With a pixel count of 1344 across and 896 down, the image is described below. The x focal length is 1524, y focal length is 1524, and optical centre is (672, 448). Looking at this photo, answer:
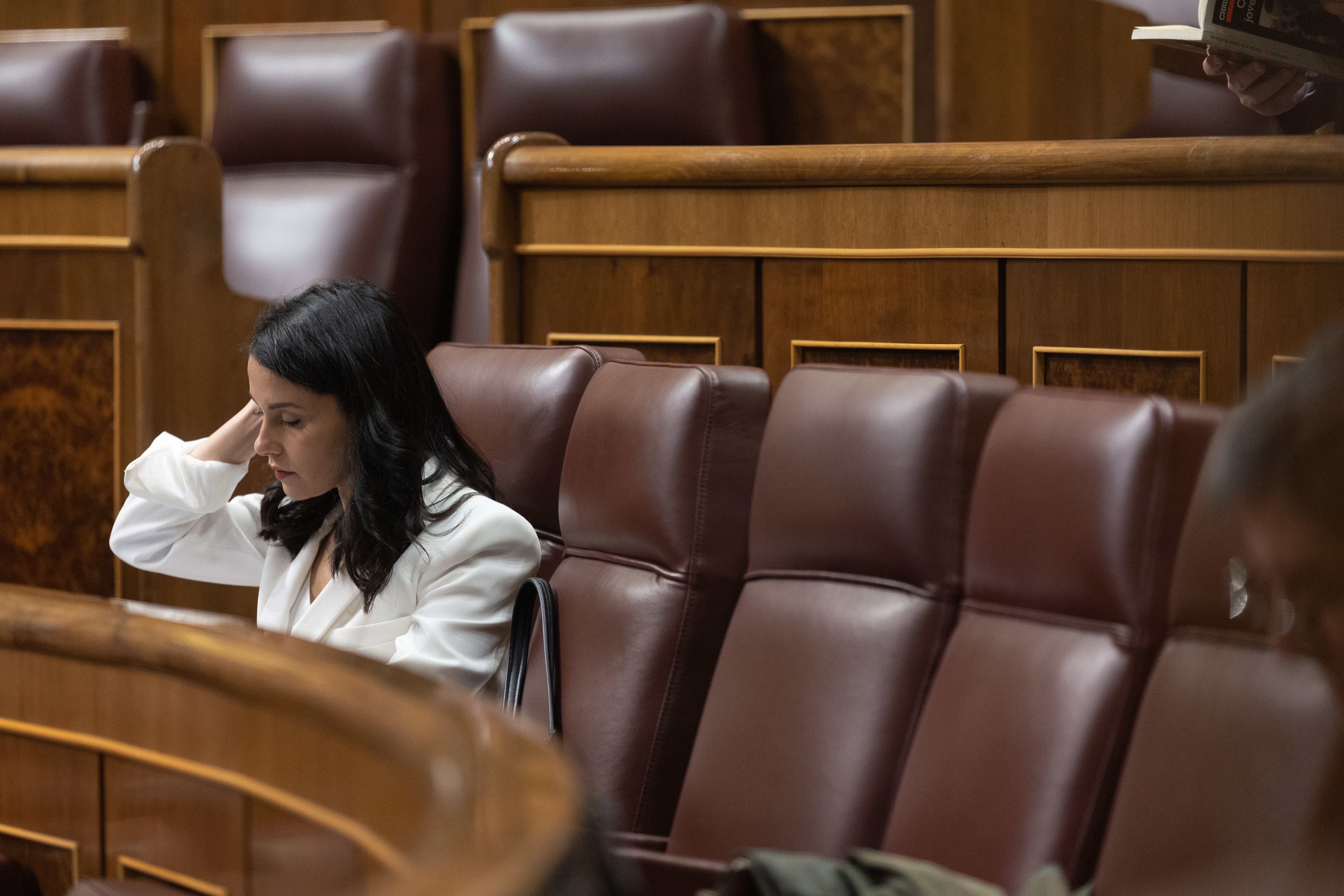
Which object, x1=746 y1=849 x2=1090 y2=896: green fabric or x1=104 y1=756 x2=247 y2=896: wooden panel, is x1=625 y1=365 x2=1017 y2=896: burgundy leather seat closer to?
x1=746 y1=849 x2=1090 y2=896: green fabric

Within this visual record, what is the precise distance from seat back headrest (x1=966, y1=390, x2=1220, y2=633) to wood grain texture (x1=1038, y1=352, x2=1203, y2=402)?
0.33m

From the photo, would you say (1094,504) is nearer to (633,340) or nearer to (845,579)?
(845,579)

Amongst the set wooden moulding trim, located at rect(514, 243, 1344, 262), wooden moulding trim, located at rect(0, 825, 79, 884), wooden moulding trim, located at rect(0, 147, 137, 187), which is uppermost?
wooden moulding trim, located at rect(0, 147, 137, 187)

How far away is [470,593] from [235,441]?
30 cm

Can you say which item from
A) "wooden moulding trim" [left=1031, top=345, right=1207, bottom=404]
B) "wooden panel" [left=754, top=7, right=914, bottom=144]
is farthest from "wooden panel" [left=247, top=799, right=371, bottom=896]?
"wooden panel" [left=754, top=7, right=914, bottom=144]

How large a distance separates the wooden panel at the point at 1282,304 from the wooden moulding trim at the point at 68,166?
43.6 inches

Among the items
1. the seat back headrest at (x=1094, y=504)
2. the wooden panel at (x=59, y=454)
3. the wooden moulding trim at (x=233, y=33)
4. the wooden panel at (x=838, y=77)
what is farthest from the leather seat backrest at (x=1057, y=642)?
the wooden moulding trim at (x=233, y=33)

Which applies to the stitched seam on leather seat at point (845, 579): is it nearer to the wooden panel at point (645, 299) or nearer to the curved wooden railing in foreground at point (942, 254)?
the curved wooden railing in foreground at point (942, 254)

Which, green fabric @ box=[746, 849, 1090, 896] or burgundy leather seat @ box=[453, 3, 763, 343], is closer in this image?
green fabric @ box=[746, 849, 1090, 896]

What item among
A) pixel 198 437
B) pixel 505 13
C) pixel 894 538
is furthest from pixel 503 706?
pixel 505 13

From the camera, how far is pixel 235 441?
4.08 feet

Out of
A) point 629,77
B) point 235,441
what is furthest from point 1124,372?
point 629,77

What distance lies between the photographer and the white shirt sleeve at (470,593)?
1.05 metres

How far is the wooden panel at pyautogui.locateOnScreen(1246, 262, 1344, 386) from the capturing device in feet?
3.31
